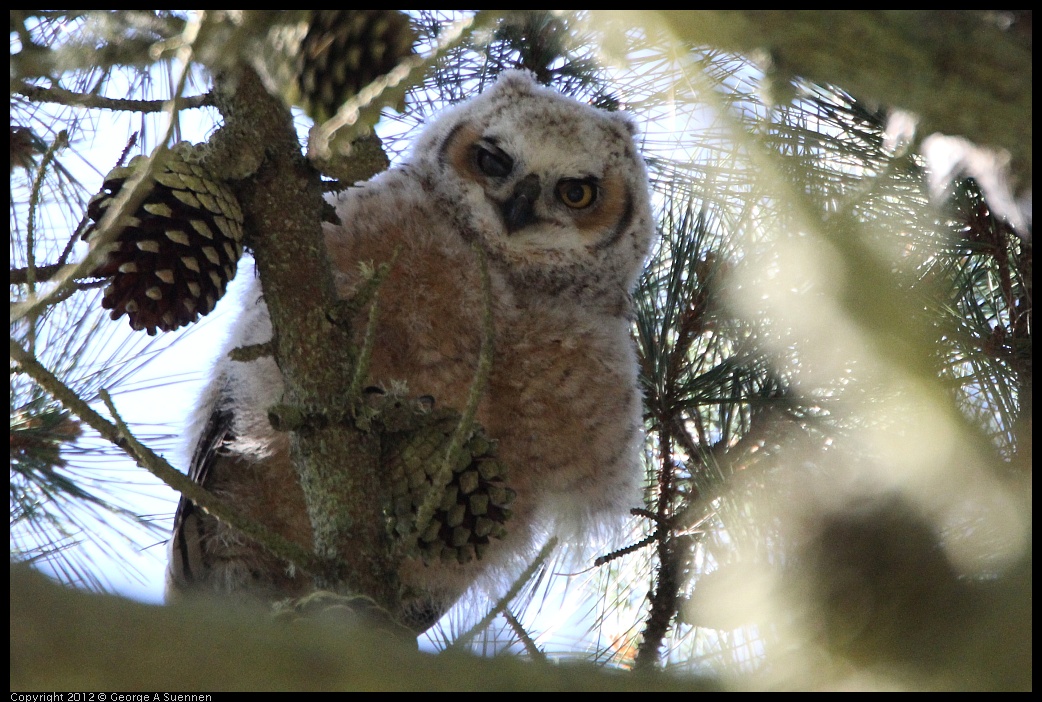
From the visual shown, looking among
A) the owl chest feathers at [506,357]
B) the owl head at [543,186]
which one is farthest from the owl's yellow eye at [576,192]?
the owl chest feathers at [506,357]

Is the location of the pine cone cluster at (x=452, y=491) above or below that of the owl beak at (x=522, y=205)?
below

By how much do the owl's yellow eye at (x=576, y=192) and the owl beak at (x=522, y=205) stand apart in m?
0.11

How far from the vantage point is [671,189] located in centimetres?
282

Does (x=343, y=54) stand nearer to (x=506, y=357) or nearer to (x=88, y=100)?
(x=88, y=100)

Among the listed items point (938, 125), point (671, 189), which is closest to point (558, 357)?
point (671, 189)

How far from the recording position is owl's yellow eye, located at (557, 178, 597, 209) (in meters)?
2.66

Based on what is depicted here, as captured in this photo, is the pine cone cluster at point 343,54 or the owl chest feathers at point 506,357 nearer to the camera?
the pine cone cluster at point 343,54

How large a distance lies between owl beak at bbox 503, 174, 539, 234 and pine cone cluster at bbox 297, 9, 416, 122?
94 cm

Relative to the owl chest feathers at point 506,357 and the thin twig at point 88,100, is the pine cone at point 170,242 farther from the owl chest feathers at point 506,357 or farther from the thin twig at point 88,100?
the owl chest feathers at point 506,357

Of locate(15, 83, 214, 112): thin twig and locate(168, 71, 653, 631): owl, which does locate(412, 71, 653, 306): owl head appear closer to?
locate(168, 71, 653, 631): owl

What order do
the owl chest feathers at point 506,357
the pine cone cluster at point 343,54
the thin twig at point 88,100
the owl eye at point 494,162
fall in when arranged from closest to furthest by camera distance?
the thin twig at point 88,100, the pine cone cluster at point 343,54, the owl chest feathers at point 506,357, the owl eye at point 494,162

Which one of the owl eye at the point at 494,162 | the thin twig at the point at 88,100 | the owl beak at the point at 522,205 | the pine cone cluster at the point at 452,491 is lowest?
the pine cone cluster at the point at 452,491

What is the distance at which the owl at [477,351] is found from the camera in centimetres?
204

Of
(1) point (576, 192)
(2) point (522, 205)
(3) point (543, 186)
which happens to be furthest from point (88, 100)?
(1) point (576, 192)
